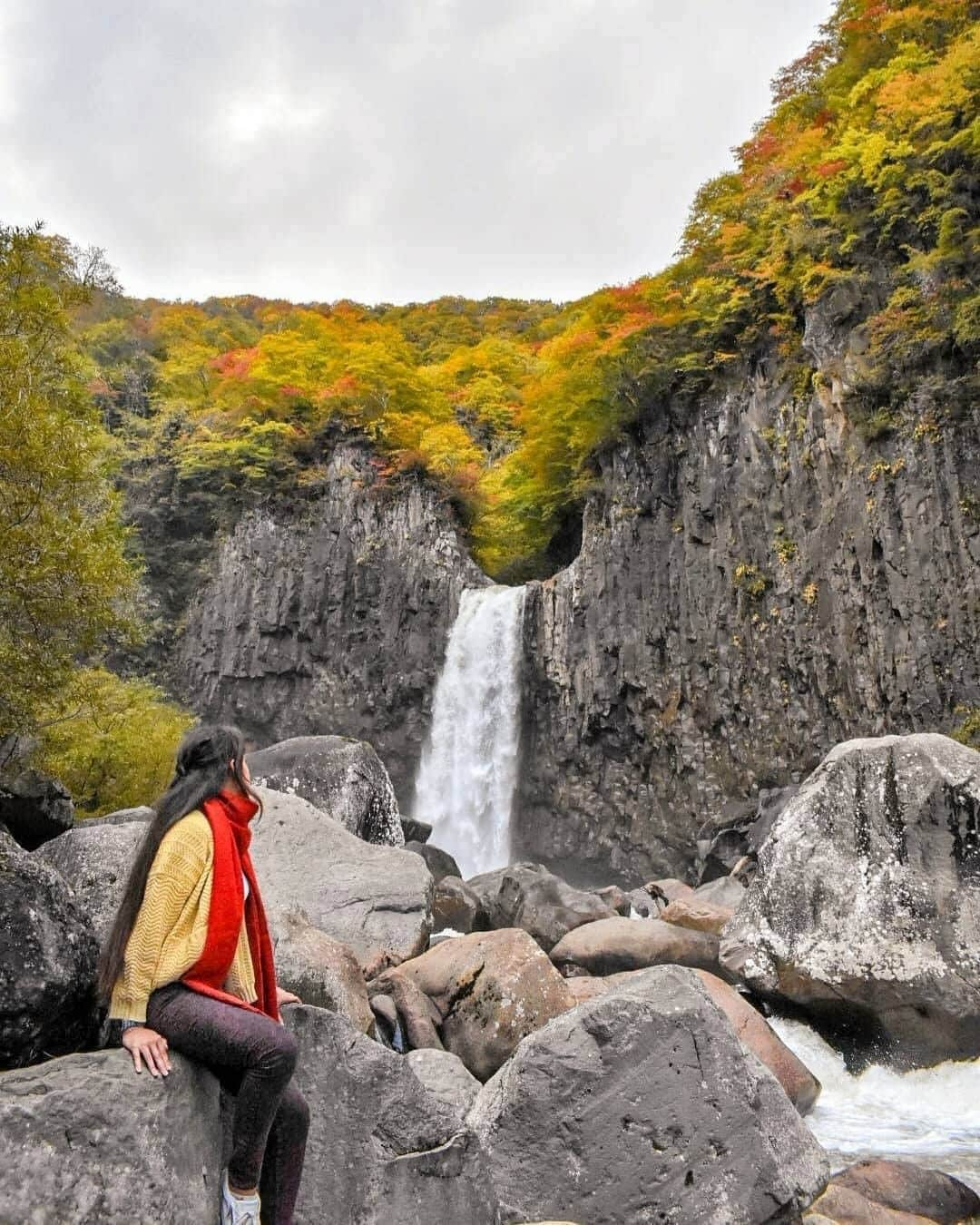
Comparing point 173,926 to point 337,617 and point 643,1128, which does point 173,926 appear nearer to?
point 643,1128

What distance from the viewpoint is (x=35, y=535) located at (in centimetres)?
784

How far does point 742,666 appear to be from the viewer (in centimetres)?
2375

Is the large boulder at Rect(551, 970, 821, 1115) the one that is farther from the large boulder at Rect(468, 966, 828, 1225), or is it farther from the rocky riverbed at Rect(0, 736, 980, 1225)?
the large boulder at Rect(468, 966, 828, 1225)

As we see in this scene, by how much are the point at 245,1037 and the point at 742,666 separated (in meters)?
22.0

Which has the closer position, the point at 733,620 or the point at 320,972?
the point at 320,972

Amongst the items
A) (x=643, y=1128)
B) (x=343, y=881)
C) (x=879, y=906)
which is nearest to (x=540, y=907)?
(x=343, y=881)

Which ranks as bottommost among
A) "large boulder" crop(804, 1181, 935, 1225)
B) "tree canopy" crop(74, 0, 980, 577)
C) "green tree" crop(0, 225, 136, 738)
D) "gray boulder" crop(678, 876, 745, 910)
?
"gray boulder" crop(678, 876, 745, 910)

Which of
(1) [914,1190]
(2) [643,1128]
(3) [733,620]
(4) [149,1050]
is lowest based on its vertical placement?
(1) [914,1190]

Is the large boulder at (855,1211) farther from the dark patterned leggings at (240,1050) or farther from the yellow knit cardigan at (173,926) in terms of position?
the yellow knit cardigan at (173,926)

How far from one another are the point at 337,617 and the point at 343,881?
23820 mm

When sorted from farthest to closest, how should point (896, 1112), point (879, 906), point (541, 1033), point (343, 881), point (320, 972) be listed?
point (343, 881) < point (879, 906) < point (896, 1112) < point (320, 972) < point (541, 1033)

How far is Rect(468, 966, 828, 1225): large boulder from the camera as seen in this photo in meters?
4.62

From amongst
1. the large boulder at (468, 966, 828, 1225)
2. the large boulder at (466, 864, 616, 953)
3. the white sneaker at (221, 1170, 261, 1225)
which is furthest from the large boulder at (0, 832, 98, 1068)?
the large boulder at (466, 864, 616, 953)

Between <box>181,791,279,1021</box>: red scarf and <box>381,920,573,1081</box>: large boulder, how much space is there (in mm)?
4738
